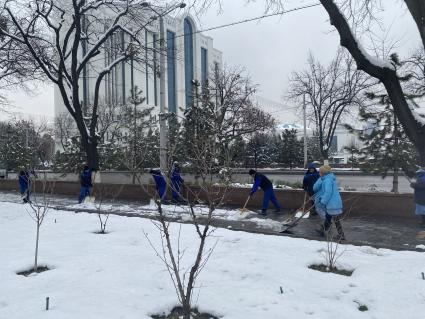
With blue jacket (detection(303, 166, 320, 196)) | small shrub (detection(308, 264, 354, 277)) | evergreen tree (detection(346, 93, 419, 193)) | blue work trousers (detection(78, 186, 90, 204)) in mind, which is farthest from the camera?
blue work trousers (detection(78, 186, 90, 204))

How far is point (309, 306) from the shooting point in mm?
4895

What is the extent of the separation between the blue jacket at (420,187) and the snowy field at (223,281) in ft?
9.86

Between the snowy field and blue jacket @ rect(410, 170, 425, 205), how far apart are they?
3005 mm

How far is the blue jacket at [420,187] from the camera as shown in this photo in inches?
388

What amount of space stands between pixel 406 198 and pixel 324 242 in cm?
437

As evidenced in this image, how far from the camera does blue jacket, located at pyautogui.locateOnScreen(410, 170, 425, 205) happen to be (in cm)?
986

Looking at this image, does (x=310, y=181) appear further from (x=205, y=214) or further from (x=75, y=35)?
(x=75, y=35)

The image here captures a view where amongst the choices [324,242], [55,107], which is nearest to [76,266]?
[324,242]

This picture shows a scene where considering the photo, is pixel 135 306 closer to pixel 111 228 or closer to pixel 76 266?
pixel 76 266

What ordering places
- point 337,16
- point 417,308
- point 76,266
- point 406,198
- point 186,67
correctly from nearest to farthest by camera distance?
point 417,308, point 76,266, point 337,16, point 406,198, point 186,67

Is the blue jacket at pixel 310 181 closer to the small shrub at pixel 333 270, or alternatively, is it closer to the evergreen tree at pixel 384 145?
the small shrub at pixel 333 270

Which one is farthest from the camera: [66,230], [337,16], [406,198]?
[406,198]

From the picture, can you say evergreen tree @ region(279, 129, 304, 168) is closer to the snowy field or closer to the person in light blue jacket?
the person in light blue jacket

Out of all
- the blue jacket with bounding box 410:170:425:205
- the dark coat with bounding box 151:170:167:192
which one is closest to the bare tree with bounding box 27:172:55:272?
the dark coat with bounding box 151:170:167:192
